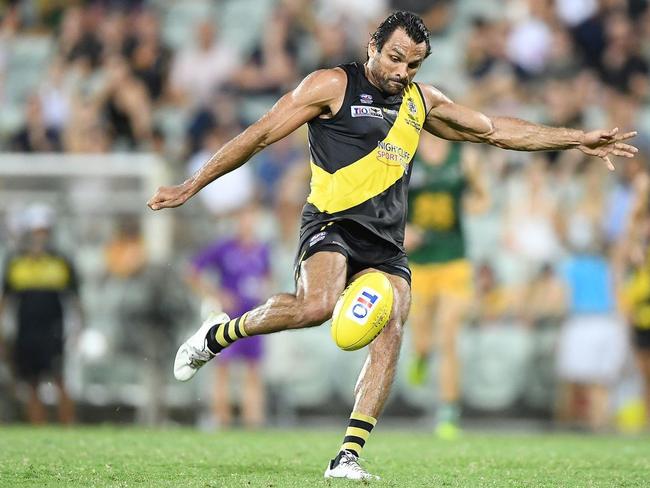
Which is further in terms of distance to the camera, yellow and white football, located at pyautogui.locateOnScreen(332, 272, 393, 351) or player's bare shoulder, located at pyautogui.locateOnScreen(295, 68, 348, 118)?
player's bare shoulder, located at pyautogui.locateOnScreen(295, 68, 348, 118)

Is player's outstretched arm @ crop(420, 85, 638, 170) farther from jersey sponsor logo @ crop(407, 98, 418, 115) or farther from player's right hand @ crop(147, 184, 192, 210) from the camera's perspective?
player's right hand @ crop(147, 184, 192, 210)

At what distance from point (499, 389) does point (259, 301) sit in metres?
2.73

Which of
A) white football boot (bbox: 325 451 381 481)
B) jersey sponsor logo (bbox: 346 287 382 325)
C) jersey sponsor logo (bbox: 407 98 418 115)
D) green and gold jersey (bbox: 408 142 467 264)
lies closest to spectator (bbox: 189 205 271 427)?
green and gold jersey (bbox: 408 142 467 264)

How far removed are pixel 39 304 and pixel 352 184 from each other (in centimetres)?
702

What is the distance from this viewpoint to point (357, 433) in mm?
6766

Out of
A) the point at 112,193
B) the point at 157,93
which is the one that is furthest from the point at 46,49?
the point at 112,193

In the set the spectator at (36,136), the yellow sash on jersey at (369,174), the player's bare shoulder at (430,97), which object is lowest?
the yellow sash on jersey at (369,174)

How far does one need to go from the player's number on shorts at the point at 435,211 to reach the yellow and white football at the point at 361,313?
5231mm

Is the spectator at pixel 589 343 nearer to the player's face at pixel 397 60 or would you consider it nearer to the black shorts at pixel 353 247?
the black shorts at pixel 353 247

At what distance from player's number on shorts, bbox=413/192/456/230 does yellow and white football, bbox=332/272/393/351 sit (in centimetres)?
523

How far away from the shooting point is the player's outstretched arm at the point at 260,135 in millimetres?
6973

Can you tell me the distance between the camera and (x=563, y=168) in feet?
49.5

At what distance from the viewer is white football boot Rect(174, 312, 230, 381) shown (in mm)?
7418

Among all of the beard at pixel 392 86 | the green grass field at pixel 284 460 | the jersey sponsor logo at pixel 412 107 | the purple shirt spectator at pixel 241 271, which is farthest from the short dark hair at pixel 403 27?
the purple shirt spectator at pixel 241 271
